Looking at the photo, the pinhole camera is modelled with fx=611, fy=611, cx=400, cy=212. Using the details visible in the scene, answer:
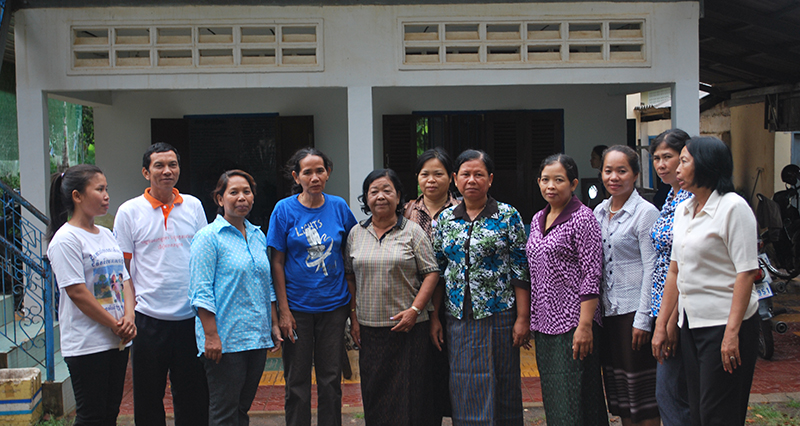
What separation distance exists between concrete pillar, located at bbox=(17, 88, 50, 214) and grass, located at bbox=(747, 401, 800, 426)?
5.87 meters

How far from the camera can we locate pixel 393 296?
321cm

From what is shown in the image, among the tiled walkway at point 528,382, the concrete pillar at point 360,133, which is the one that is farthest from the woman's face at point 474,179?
the concrete pillar at point 360,133

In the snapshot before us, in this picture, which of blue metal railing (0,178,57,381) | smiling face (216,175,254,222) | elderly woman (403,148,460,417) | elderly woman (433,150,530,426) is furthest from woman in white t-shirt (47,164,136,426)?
elderly woman (433,150,530,426)

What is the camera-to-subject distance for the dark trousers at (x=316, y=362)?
130 inches

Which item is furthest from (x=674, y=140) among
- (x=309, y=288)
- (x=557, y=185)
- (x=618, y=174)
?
(x=309, y=288)

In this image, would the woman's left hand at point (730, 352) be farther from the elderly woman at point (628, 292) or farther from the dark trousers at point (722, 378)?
the elderly woman at point (628, 292)

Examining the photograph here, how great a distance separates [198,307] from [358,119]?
2.93 meters

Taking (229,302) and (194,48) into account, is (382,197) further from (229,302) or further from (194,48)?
(194,48)

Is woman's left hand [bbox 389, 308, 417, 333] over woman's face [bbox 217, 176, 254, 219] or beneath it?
beneath

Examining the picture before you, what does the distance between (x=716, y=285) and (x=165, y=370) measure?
8.86 ft

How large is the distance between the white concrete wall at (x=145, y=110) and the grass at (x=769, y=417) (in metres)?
4.93

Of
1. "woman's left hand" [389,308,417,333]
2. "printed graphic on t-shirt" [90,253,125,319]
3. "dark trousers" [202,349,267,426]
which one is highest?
"printed graphic on t-shirt" [90,253,125,319]

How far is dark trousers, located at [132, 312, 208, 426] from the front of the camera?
313cm

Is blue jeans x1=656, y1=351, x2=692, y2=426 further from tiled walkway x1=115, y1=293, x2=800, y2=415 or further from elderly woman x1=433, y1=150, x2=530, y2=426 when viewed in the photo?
tiled walkway x1=115, y1=293, x2=800, y2=415
